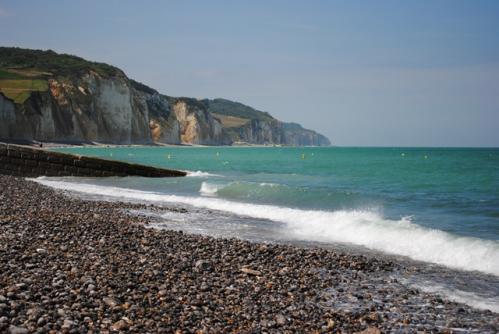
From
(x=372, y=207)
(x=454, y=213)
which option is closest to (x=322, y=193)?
(x=372, y=207)

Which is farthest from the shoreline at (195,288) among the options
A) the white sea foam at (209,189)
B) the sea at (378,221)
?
the white sea foam at (209,189)

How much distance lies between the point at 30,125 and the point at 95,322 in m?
96.3

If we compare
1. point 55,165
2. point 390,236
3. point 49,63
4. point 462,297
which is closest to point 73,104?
point 49,63

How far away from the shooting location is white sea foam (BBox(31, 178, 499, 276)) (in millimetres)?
10953

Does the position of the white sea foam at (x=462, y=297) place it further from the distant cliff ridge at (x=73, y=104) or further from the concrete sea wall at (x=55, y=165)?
the distant cliff ridge at (x=73, y=104)

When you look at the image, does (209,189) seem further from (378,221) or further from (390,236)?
(390,236)

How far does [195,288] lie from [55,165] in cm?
2741

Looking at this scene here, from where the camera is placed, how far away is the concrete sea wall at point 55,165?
31.4 metres

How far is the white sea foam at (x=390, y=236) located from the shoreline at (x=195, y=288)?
1.69 m

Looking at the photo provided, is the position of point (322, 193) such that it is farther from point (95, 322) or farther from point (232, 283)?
point (95, 322)

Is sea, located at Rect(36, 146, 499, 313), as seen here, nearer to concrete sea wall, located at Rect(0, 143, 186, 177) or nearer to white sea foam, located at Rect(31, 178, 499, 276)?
white sea foam, located at Rect(31, 178, 499, 276)

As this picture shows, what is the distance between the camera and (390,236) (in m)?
13.4

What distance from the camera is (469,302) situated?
25.6 feet

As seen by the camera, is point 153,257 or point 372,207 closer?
point 153,257
